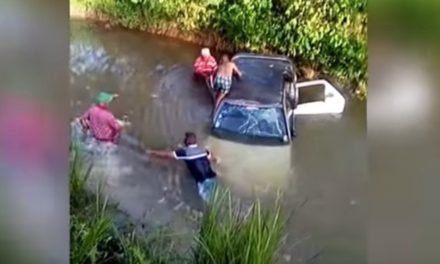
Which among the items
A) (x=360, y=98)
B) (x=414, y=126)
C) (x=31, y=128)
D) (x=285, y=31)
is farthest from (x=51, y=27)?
(x=414, y=126)

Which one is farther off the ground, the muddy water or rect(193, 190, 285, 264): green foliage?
the muddy water

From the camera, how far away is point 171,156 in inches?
69.3

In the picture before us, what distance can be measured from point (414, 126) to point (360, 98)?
0.52ft

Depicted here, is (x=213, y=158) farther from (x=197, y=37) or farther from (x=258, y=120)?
(x=197, y=37)

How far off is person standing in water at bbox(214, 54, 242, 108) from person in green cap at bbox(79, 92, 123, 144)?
26 centimetres

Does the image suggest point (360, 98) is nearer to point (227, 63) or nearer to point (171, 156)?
point (227, 63)

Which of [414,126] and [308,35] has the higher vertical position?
[308,35]

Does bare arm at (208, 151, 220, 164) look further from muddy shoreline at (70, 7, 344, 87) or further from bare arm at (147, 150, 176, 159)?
muddy shoreline at (70, 7, 344, 87)

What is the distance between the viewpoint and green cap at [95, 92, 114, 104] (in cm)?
176

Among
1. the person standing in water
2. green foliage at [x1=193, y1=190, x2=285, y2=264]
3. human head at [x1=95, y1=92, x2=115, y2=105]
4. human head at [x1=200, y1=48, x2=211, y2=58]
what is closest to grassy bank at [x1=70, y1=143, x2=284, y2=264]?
green foliage at [x1=193, y1=190, x2=285, y2=264]

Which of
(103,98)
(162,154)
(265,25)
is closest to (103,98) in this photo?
(103,98)

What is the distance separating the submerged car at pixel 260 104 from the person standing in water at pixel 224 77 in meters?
0.01

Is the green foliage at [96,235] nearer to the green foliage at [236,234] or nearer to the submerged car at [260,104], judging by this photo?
the green foliage at [236,234]

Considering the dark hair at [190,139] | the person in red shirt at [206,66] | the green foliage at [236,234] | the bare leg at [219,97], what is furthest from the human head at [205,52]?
the green foliage at [236,234]
